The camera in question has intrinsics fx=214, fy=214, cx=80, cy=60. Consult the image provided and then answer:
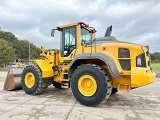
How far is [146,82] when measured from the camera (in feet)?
17.4

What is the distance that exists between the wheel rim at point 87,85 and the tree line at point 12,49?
29303 millimetres

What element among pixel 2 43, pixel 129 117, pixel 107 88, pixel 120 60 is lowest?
pixel 129 117

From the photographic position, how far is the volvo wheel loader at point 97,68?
549cm

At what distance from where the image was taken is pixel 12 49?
130ft

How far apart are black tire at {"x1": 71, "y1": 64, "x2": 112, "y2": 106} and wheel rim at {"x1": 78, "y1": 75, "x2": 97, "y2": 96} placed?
0.08m

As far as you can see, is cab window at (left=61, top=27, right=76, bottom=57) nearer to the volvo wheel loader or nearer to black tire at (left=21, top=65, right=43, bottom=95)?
the volvo wheel loader

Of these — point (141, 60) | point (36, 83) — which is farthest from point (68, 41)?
point (141, 60)

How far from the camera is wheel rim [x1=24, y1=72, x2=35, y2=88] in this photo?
292 inches

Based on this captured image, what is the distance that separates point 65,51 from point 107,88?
246 centimetres

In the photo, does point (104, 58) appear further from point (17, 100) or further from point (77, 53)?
point (17, 100)

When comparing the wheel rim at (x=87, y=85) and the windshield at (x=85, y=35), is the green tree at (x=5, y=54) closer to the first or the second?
the windshield at (x=85, y=35)

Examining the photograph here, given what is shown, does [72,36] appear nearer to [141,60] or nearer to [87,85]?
[87,85]

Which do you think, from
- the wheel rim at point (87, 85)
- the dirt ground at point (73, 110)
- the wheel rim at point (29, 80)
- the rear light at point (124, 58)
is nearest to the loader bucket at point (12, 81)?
the wheel rim at point (29, 80)

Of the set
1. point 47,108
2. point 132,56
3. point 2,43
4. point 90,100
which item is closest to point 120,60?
point 132,56
